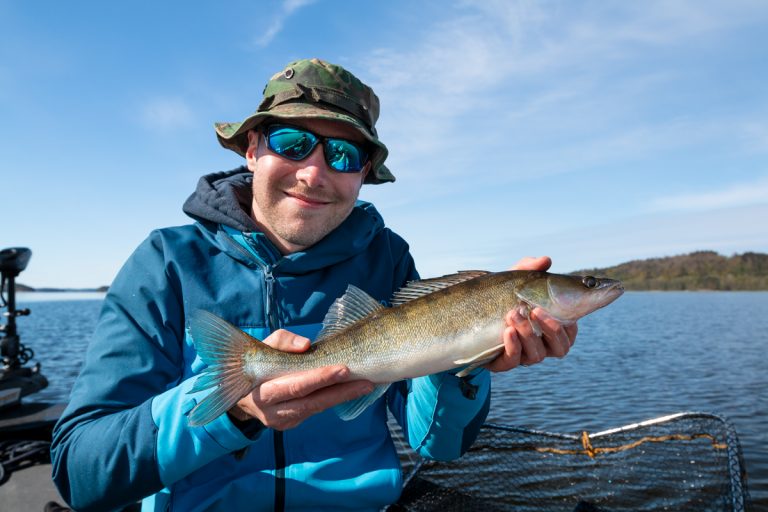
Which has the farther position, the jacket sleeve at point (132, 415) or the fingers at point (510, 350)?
the fingers at point (510, 350)

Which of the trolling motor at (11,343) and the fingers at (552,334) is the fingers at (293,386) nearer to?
the fingers at (552,334)

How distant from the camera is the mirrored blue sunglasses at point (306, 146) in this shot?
3.50 m

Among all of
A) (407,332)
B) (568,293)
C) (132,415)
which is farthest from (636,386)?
(132,415)

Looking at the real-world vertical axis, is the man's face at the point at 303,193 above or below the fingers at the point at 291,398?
above

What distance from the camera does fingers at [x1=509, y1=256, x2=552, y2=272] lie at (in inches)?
142

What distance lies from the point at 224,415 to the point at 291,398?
37 centimetres

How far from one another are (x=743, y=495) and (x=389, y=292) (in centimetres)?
415

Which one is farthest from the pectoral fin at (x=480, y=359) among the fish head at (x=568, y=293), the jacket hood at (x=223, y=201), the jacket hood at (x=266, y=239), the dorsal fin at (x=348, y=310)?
the jacket hood at (x=223, y=201)

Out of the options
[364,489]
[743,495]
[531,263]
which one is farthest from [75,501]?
[743,495]

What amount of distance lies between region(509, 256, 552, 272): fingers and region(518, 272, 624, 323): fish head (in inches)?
3.2

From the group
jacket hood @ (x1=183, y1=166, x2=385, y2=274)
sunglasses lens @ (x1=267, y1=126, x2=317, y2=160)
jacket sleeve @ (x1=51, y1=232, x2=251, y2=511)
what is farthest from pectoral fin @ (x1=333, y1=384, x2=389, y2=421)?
sunglasses lens @ (x1=267, y1=126, x2=317, y2=160)

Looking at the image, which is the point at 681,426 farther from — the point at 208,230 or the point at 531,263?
the point at 208,230

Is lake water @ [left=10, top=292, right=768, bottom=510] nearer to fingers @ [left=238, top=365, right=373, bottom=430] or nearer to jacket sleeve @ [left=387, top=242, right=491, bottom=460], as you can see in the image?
jacket sleeve @ [left=387, top=242, right=491, bottom=460]

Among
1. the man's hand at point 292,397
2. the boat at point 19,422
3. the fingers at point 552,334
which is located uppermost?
the fingers at point 552,334
